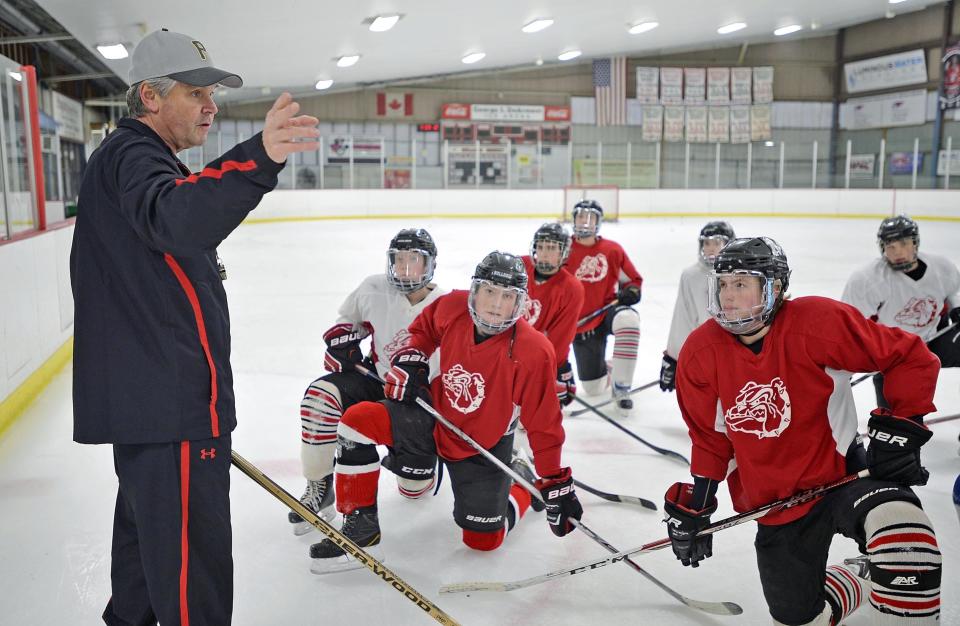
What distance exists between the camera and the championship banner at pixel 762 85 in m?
21.0

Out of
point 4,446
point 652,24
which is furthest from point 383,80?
point 4,446

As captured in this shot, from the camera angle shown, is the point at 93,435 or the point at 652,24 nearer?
the point at 93,435

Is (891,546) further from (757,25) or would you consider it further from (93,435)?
(757,25)

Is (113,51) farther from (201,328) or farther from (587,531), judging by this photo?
(201,328)

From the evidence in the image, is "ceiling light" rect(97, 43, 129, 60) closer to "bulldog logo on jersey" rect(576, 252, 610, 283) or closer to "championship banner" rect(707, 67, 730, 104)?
"bulldog logo on jersey" rect(576, 252, 610, 283)

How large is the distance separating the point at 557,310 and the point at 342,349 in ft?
3.98

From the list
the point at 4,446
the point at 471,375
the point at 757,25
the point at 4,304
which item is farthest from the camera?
the point at 757,25

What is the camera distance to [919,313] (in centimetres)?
362

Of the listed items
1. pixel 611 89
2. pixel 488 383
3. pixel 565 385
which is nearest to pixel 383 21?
pixel 565 385

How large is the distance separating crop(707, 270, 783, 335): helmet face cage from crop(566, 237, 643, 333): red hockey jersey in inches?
102

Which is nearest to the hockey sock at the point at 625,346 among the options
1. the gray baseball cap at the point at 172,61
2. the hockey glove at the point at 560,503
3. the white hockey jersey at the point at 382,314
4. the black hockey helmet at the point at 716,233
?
the black hockey helmet at the point at 716,233

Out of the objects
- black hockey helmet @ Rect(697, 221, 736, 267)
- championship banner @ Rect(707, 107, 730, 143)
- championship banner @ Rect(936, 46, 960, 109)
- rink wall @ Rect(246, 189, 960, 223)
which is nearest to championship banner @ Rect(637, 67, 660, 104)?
championship banner @ Rect(707, 107, 730, 143)

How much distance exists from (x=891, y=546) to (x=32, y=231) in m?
4.78

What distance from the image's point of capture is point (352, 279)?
8273 mm
